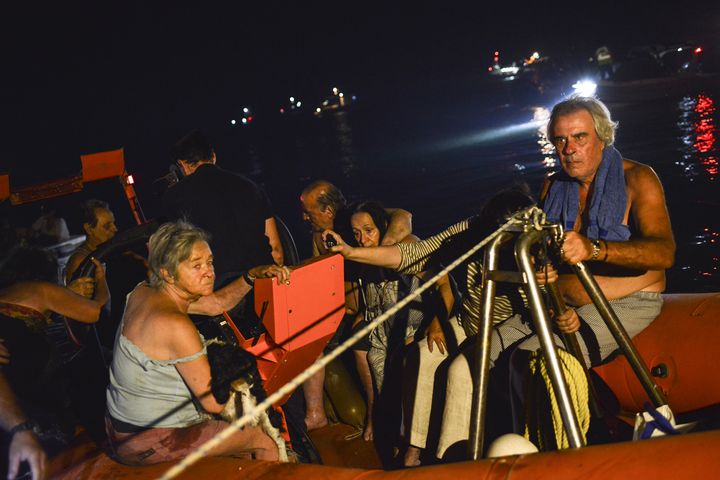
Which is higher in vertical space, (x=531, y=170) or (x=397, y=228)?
(x=397, y=228)

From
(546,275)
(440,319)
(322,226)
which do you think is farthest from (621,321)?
(322,226)

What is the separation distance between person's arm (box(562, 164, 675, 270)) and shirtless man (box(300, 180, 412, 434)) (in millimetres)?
1720

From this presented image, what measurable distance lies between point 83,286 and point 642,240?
4.35 m

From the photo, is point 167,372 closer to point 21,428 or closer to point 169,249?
point 169,249

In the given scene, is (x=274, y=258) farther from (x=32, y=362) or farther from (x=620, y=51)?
(x=620, y=51)

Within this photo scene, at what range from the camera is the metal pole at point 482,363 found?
2.39m

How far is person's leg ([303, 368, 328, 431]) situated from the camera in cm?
457

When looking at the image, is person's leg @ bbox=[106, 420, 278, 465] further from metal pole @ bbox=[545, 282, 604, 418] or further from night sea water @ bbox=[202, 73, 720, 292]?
night sea water @ bbox=[202, 73, 720, 292]

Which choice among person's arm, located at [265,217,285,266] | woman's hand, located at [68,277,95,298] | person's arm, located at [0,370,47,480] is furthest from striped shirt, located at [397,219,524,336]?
woman's hand, located at [68,277,95,298]

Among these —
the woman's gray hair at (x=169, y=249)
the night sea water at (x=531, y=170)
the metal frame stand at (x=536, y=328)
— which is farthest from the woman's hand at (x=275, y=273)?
the night sea water at (x=531, y=170)

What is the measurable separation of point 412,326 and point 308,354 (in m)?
0.97

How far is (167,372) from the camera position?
9.62 feet

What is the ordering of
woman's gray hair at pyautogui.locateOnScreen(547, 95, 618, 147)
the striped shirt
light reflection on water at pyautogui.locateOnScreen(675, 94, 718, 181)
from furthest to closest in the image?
1. light reflection on water at pyautogui.locateOnScreen(675, 94, 718, 181)
2. the striped shirt
3. woman's gray hair at pyautogui.locateOnScreen(547, 95, 618, 147)

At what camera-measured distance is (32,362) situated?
3764 millimetres
